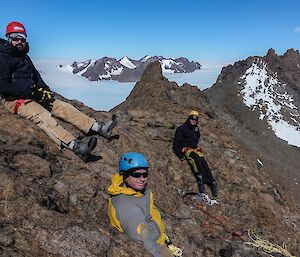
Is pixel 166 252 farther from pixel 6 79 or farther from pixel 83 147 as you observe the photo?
pixel 6 79

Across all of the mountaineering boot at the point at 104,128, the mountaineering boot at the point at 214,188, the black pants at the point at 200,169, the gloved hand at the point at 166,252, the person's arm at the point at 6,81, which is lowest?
the mountaineering boot at the point at 214,188

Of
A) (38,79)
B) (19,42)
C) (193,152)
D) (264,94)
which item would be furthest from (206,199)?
(264,94)

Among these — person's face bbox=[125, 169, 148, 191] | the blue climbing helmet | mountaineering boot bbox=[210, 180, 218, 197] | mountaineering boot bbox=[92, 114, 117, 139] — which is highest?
the blue climbing helmet

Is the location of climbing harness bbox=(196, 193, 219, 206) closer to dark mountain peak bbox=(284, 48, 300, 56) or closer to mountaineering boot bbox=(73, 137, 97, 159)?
mountaineering boot bbox=(73, 137, 97, 159)

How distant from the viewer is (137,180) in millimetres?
7406

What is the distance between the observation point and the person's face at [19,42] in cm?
1181

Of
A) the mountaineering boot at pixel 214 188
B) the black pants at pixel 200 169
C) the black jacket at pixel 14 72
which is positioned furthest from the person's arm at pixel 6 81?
the mountaineering boot at pixel 214 188

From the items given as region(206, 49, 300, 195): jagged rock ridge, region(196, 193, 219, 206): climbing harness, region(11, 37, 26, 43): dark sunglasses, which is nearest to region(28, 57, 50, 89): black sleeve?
region(11, 37, 26, 43): dark sunglasses

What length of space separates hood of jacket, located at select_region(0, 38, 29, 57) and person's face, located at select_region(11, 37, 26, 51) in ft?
0.39

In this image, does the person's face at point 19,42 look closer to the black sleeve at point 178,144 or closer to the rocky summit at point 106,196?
the rocky summit at point 106,196

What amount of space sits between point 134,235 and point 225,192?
38.6 ft

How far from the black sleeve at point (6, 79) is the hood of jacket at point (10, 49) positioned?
224 millimetres

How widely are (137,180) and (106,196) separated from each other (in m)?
3.88

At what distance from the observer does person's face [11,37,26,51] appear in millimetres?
11811
